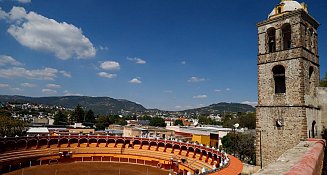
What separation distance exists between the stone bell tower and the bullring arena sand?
1820 centimetres

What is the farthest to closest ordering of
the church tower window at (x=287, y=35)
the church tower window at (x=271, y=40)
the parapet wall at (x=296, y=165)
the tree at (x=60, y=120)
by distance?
the tree at (x=60, y=120) < the church tower window at (x=271, y=40) < the church tower window at (x=287, y=35) < the parapet wall at (x=296, y=165)

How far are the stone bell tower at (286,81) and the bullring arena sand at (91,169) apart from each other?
716 inches

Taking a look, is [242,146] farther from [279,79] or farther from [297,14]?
[297,14]

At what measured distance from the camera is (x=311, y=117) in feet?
63.6

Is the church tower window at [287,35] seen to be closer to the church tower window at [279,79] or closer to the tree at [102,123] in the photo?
the church tower window at [279,79]

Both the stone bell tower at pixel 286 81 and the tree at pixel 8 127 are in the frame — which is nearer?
the stone bell tower at pixel 286 81

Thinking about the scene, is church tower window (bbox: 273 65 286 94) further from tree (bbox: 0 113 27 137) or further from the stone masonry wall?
tree (bbox: 0 113 27 137)

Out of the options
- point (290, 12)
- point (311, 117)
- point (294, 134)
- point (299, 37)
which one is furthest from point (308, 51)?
point (294, 134)

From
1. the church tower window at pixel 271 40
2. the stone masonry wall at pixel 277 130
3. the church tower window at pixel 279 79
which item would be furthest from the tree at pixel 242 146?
the church tower window at pixel 271 40

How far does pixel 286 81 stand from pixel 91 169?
26974 millimetres

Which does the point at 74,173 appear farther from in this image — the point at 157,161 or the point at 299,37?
the point at 299,37

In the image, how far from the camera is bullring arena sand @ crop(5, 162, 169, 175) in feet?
106

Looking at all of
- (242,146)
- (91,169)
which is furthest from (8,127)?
(242,146)

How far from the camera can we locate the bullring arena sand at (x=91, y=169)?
3242cm
